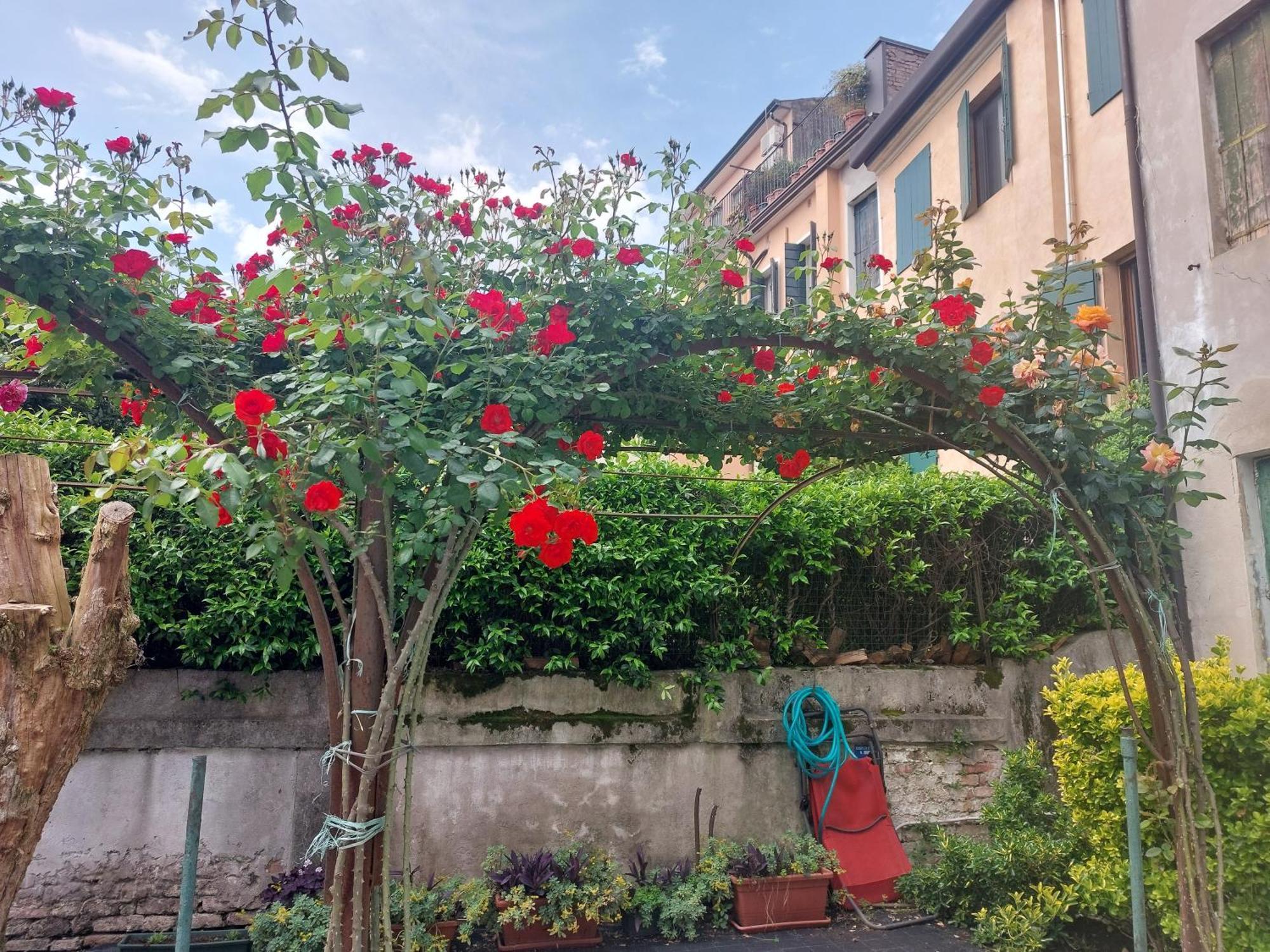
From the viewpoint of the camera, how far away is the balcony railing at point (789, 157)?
13.0m

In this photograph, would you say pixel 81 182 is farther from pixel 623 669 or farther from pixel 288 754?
pixel 623 669

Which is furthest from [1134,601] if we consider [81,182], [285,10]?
[81,182]

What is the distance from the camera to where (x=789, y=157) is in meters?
14.0

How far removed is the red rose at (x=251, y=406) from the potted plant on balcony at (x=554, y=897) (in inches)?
119

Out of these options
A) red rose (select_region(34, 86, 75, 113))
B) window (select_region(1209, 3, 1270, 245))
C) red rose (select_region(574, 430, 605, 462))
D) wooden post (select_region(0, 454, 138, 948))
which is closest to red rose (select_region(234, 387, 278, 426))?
wooden post (select_region(0, 454, 138, 948))

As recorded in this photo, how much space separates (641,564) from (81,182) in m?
3.25

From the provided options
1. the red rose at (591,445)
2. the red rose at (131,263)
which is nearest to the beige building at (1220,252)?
the red rose at (591,445)

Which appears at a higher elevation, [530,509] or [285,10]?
[285,10]

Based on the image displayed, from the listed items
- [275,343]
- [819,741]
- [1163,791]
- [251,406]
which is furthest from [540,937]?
[251,406]

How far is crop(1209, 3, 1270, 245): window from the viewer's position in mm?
4340

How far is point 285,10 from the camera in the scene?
222 cm

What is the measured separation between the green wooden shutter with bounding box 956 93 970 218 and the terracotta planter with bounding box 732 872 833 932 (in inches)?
257

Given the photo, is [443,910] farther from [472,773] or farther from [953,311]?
[953,311]

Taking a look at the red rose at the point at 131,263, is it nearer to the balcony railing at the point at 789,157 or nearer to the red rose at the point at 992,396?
the red rose at the point at 992,396
